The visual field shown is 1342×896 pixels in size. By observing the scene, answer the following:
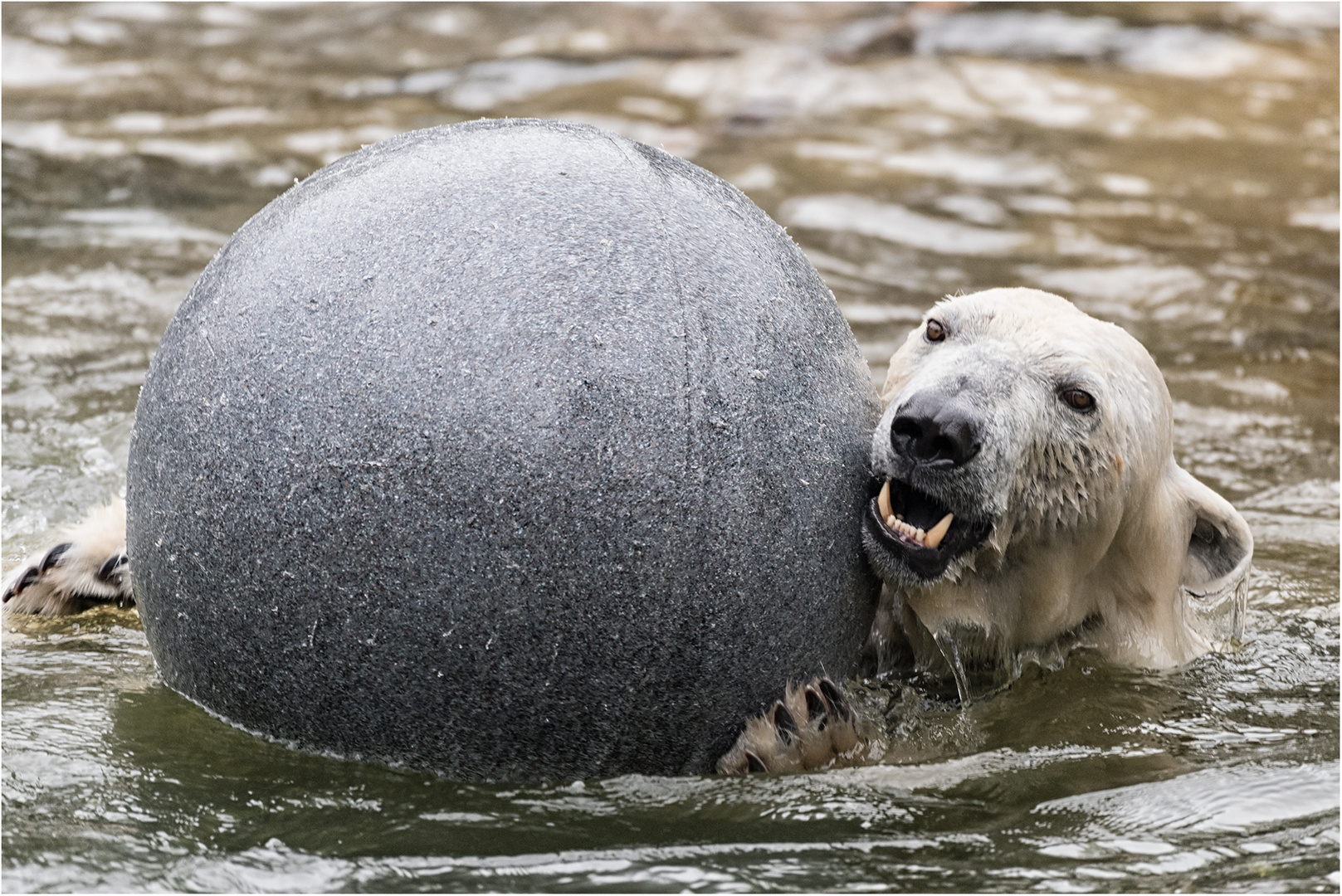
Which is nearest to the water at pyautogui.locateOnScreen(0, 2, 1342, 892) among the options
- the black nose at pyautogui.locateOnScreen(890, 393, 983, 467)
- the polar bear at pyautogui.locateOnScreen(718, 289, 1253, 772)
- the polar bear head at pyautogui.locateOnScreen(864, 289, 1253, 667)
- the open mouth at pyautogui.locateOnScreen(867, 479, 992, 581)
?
the polar bear at pyautogui.locateOnScreen(718, 289, 1253, 772)

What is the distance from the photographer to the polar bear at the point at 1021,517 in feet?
13.8

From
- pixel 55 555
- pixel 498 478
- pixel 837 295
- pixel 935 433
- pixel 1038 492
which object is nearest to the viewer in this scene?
pixel 498 478

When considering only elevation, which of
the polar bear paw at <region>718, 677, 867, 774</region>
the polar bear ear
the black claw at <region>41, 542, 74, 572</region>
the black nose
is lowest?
the polar bear paw at <region>718, 677, 867, 774</region>

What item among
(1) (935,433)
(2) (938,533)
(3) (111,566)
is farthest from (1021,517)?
(3) (111,566)

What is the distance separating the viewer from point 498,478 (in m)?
3.72

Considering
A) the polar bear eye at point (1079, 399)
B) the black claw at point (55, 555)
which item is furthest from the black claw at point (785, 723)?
the black claw at point (55, 555)

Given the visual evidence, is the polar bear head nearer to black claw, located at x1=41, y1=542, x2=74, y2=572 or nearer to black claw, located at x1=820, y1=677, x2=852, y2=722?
black claw, located at x1=820, y1=677, x2=852, y2=722

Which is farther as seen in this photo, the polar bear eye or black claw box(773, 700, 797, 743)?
the polar bear eye

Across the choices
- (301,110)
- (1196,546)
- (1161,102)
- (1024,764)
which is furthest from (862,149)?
(1024,764)

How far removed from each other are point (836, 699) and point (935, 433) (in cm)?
80

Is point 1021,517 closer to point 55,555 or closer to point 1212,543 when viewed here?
point 1212,543

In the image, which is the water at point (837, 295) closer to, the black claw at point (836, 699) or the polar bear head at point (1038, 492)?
the black claw at point (836, 699)

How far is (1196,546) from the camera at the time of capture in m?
5.24

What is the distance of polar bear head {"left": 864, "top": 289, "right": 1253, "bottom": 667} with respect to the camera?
13.9 feet
